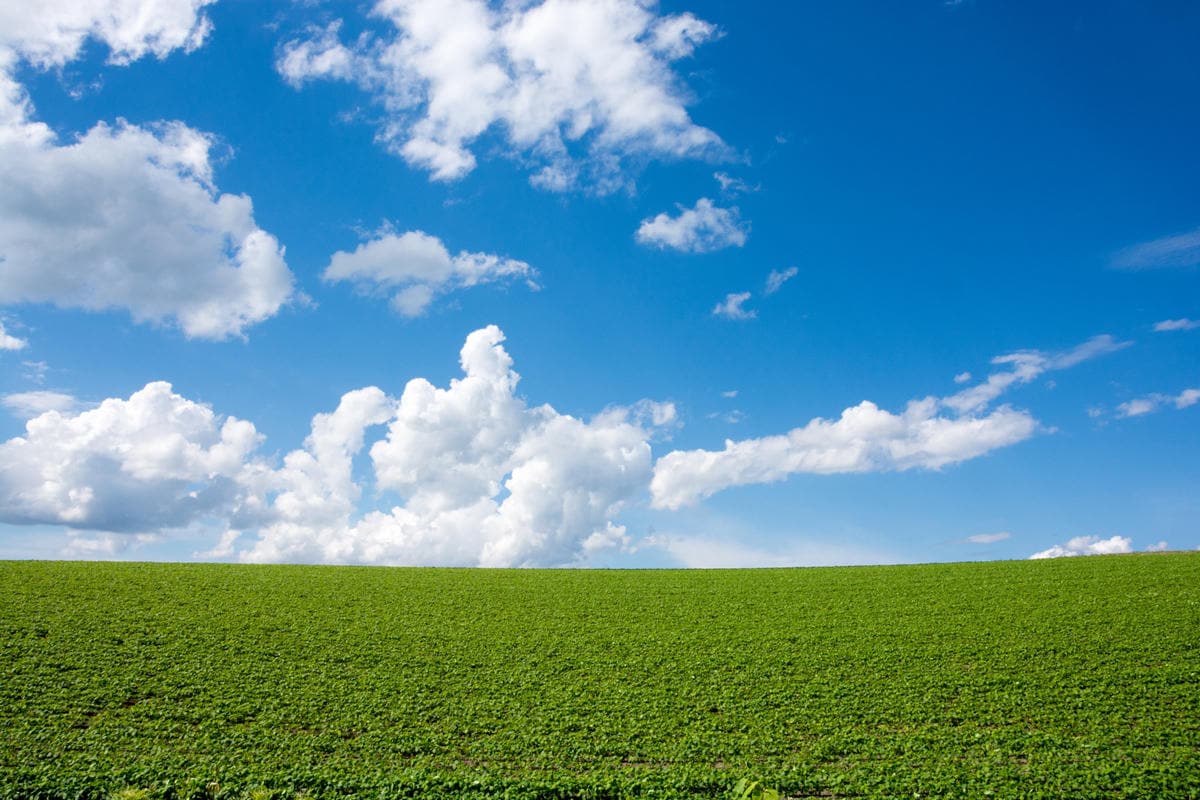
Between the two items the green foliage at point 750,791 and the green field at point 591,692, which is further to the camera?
the green field at point 591,692

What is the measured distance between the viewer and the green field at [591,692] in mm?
12133

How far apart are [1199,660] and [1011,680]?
5605mm

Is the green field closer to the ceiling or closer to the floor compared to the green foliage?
closer to the ceiling

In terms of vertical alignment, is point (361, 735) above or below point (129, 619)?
below

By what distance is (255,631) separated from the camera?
806 inches

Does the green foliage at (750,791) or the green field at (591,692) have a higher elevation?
the green field at (591,692)

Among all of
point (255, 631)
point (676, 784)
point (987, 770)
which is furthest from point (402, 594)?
point (987, 770)

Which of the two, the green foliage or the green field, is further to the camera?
the green field

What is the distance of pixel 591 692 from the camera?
16.4 meters

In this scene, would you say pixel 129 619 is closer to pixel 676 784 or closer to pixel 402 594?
pixel 402 594

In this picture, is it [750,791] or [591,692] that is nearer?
[750,791]

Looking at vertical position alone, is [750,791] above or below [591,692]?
below

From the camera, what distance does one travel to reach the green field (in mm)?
12133

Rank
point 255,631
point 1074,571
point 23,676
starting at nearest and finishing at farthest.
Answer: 1. point 23,676
2. point 255,631
3. point 1074,571
